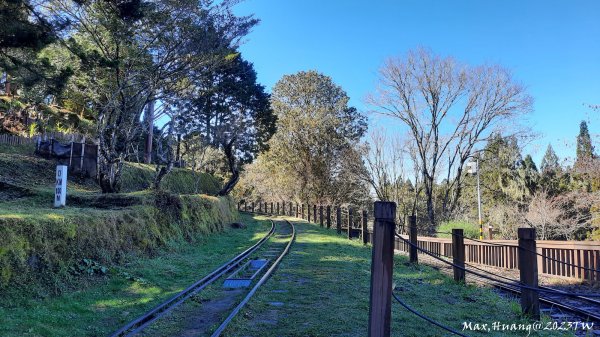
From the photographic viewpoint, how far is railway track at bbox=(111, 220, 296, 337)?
16.5 feet

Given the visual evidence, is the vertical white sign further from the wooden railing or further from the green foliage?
the wooden railing

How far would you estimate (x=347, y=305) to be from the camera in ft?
19.7

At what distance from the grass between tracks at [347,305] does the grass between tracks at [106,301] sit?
→ 162cm

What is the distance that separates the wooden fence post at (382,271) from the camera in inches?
133

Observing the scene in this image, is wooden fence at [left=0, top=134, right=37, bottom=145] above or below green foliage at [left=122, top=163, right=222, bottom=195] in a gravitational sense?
above

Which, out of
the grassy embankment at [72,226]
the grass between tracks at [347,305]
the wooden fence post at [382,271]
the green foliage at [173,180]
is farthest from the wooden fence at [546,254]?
the green foliage at [173,180]

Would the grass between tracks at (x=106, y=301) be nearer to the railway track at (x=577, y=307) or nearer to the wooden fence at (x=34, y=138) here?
the railway track at (x=577, y=307)

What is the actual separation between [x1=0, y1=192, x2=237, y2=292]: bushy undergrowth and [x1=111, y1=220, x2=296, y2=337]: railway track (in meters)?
1.70

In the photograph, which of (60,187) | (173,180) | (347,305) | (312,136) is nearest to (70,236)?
(60,187)

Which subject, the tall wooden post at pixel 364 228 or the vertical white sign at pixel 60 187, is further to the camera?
the tall wooden post at pixel 364 228

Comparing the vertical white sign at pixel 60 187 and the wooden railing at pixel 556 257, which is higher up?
the vertical white sign at pixel 60 187

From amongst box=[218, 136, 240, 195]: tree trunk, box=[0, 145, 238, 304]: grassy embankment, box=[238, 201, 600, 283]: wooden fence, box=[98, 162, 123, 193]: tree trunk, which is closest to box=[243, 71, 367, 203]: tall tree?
box=[218, 136, 240, 195]: tree trunk

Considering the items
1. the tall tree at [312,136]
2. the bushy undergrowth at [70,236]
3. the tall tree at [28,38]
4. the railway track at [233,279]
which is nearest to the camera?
the railway track at [233,279]

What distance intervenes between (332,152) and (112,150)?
24067 millimetres
